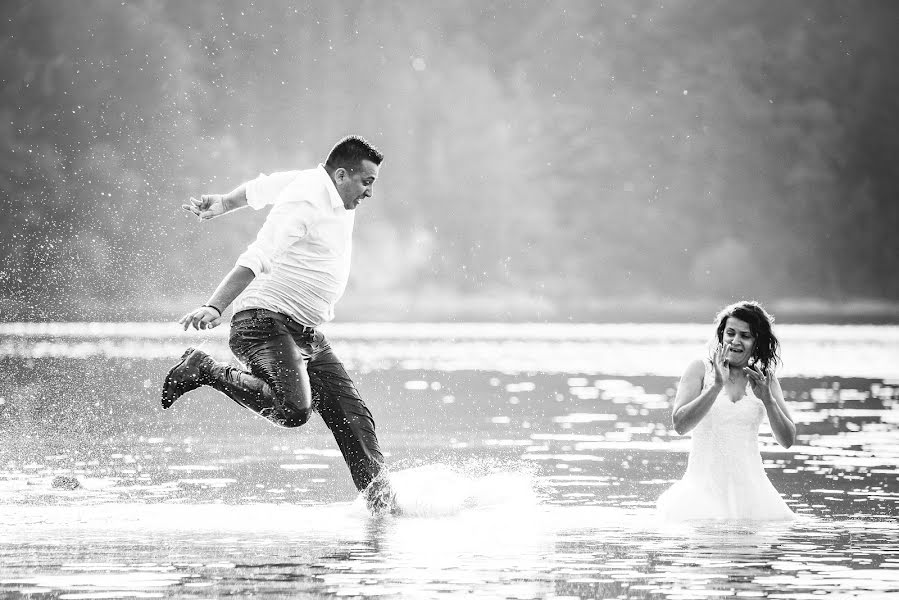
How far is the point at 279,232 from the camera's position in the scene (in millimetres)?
10203

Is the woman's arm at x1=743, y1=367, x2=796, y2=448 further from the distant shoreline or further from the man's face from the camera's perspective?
the distant shoreline

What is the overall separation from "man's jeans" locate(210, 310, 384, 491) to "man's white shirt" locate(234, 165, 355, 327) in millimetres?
126

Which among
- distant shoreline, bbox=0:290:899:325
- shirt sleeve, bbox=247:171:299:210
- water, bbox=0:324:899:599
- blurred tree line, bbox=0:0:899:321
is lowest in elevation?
water, bbox=0:324:899:599

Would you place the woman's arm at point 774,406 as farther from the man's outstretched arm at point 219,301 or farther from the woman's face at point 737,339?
the man's outstretched arm at point 219,301

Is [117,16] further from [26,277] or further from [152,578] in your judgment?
[152,578]

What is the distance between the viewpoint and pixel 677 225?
169 meters

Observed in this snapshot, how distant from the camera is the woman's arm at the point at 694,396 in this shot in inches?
403

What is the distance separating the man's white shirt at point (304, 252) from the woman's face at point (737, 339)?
2.50 meters

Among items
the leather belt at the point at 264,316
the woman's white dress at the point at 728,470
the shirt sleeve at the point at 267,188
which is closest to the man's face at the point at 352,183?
the shirt sleeve at the point at 267,188

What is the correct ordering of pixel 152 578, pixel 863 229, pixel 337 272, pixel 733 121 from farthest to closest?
pixel 733 121 → pixel 863 229 → pixel 337 272 → pixel 152 578

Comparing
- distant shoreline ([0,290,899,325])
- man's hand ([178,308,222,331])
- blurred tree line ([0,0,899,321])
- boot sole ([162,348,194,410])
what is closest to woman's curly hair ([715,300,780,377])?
man's hand ([178,308,222,331])

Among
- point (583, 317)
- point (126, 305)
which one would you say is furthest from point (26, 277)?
point (583, 317)

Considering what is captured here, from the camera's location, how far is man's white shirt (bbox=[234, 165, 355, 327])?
10258 mm

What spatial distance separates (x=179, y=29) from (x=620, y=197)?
61.6m
